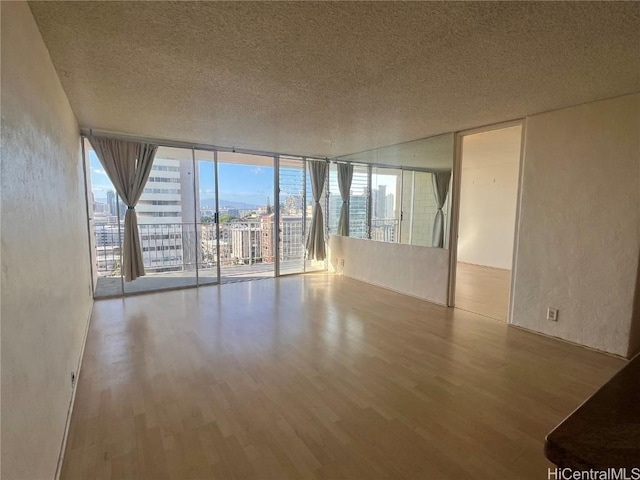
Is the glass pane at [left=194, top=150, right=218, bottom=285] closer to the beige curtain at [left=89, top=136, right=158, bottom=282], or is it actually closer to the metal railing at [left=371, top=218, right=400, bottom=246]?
the beige curtain at [left=89, top=136, right=158, bottom=282]

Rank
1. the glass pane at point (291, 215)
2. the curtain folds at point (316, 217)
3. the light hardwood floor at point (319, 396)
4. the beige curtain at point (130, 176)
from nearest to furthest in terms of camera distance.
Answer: the light hardwood floor at point (319, 396), the beige curtain at point (130, 176), the glass pane at point (291, 215), the curtain folds at point (316, 217)

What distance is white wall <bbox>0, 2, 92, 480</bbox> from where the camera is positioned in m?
1.10

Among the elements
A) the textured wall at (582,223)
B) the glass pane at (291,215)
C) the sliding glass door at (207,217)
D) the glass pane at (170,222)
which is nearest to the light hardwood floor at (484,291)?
the textured wall at (582,223)

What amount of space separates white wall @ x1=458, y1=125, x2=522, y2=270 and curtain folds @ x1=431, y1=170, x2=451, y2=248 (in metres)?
1.99

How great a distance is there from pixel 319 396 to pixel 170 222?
4795 mm

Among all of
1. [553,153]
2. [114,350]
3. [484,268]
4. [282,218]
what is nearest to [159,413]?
[114,350]

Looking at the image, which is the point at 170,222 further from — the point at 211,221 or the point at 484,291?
the point at 484,291

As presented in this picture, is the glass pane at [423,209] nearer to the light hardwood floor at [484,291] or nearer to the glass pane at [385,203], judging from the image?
the glass pane at [385,203]

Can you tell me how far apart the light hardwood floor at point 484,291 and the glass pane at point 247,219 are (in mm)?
3421

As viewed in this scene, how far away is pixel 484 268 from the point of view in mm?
6777

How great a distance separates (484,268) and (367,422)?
5885 mm

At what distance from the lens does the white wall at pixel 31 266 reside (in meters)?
1.10

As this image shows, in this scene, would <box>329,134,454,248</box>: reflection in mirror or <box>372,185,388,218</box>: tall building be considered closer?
<box>329,134,454,248</box>: reflection in mirror

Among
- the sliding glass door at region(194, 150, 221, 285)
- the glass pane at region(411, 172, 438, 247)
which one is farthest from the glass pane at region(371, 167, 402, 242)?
the sliding glass door at region(194, 150, 221, 285)
